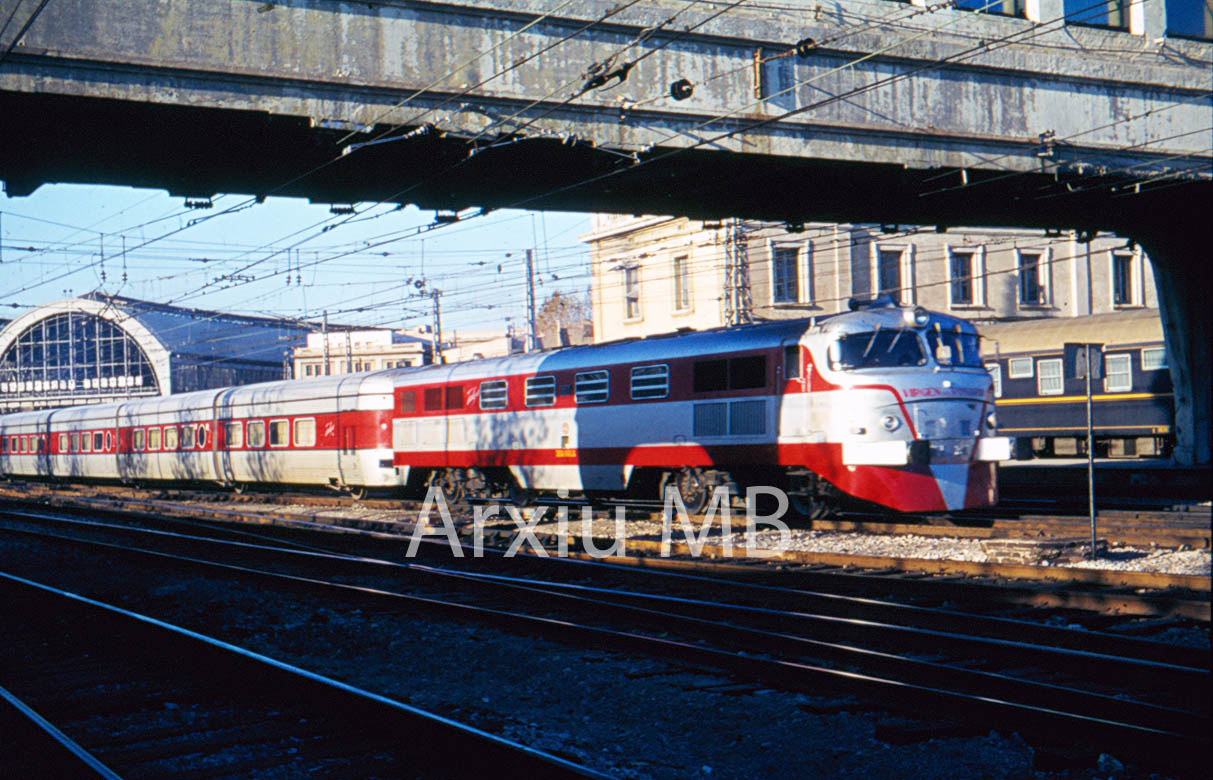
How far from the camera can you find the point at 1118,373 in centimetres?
2864

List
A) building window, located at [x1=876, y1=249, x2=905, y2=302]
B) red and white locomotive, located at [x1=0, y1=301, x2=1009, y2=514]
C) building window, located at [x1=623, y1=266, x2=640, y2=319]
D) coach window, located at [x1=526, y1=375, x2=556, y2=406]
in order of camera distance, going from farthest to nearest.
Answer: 1. building window, located at [x1=623, y1=266, x2=640, y2=319]
2. building window, located at [x1=876, y1=249, x2=905, y2=302]
3. coach window, located at [x1=526, y1=375, x2=556, y2=406]
4. red and white locomotive, located at [x1=0, y1=301, x2=1009, y2=514]

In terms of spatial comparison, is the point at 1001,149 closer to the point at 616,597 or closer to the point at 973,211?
the point at 973,211

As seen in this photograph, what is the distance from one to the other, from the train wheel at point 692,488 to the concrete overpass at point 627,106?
4609 millimetres

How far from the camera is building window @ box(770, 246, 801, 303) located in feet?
135

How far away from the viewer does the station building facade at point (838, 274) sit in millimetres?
40906

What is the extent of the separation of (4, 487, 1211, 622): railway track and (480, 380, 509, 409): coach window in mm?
5520

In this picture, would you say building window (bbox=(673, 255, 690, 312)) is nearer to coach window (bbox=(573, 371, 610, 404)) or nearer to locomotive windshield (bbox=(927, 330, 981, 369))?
coach window (bbox=(573, 371, 610, 404))

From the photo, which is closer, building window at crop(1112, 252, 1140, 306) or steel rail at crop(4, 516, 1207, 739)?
steel rail at crop(4, 516, 1207, 739)

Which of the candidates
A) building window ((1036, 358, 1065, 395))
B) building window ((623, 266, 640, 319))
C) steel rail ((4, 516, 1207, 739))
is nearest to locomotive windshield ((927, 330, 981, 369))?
steel rail ((4, 516, 1207, 739))

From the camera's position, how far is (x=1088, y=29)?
19.1m

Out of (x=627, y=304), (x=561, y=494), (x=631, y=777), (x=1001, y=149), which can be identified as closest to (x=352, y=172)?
(x=561, y=494)

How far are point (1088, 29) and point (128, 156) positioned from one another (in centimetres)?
1560

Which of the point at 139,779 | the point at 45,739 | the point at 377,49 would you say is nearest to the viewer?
the point at 139,779

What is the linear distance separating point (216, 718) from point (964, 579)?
24.7 feet
